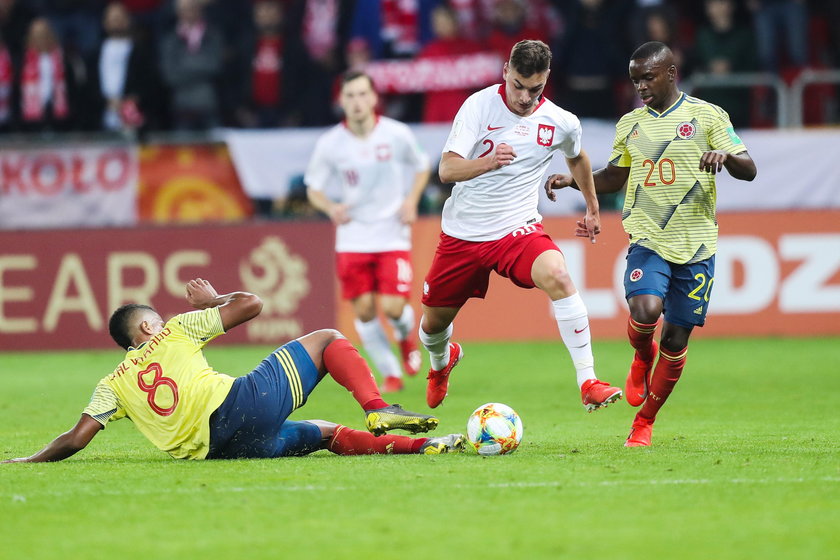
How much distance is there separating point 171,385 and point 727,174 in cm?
1074

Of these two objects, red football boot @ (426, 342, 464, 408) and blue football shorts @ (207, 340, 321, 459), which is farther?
red football boot @ (426, 342, 464, 408)

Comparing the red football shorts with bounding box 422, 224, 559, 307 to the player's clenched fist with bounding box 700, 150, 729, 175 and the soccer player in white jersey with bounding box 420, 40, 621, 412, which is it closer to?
the soccer player in white jersey with bounding box 420, 40, 621, 412

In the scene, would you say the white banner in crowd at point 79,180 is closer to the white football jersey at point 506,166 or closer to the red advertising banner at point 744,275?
the red advertising banner at point 744,275

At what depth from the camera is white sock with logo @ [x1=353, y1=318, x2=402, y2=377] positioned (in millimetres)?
12195

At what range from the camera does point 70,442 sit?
723cm

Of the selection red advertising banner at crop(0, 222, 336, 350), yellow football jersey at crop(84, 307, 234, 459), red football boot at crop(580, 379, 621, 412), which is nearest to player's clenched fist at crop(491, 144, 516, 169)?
red football boot at crop(580, 379, 621, 412)

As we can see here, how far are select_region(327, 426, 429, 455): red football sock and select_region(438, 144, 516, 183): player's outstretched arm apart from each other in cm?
162

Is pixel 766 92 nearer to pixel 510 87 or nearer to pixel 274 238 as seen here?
pixel 274 238

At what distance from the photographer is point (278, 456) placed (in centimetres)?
765

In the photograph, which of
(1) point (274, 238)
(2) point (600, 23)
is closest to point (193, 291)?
(1) point (274, 238)

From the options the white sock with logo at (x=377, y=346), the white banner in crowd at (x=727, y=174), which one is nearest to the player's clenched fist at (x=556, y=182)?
the white sock with logo at (x=377, y=346)

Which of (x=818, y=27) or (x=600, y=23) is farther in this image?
A: (x=818, y=27)

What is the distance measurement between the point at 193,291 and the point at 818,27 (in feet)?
43.6

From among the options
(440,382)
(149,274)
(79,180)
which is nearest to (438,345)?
(440,382)
